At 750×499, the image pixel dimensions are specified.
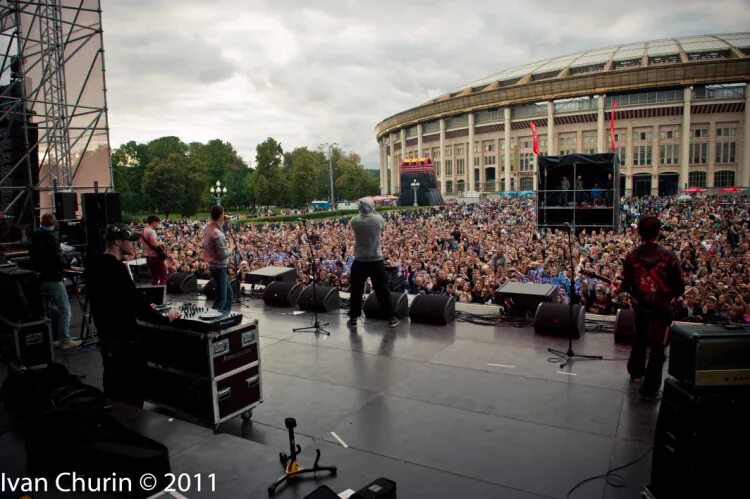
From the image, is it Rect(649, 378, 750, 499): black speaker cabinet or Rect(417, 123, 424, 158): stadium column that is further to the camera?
Rect(417, 123, 424, 158): stadium column

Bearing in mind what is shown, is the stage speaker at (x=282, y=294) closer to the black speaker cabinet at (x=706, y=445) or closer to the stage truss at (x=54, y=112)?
the stage truss at (x=54, y=112)

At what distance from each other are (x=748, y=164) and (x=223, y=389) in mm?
76151

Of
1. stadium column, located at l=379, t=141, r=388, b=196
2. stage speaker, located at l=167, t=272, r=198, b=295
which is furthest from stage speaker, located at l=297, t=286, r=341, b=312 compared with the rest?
stadium column, located at l=379, t=141, r=388, b=196

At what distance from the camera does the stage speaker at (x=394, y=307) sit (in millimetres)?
7511

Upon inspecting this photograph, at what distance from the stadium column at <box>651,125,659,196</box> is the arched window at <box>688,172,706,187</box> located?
383cm

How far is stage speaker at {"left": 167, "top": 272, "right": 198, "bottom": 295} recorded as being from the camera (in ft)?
33.6

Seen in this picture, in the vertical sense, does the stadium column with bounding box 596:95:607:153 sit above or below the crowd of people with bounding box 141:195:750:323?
above

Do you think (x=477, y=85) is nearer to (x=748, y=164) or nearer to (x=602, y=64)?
(x=602, y=64)

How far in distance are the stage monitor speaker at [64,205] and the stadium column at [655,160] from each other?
72.0 meters

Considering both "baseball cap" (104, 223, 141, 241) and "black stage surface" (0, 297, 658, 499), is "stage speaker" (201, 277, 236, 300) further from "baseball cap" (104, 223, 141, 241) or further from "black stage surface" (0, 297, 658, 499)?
"baseball cap" (104, 223, 141, 241)

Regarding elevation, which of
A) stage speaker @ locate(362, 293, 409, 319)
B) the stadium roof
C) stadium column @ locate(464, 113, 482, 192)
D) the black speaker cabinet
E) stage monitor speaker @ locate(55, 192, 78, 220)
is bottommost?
stage speaker @ locate(362, 293, 409, 319)

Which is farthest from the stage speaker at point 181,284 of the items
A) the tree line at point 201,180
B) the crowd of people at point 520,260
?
the tree line at point 201,180

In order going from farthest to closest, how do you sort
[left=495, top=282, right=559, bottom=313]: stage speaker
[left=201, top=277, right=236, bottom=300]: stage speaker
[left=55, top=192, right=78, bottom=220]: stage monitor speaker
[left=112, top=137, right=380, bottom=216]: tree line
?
[left=112, top=137, right=380, bottom=216]: tree line
[left=201, top=277, right=236, bottom=300]: stage speaker
[left=55, top=192, right=78, bottom=220]: stage monitor speaker
[left=495, top=282, right=559, bottom=313]: stage speaker

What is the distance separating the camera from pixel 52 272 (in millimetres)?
6160
